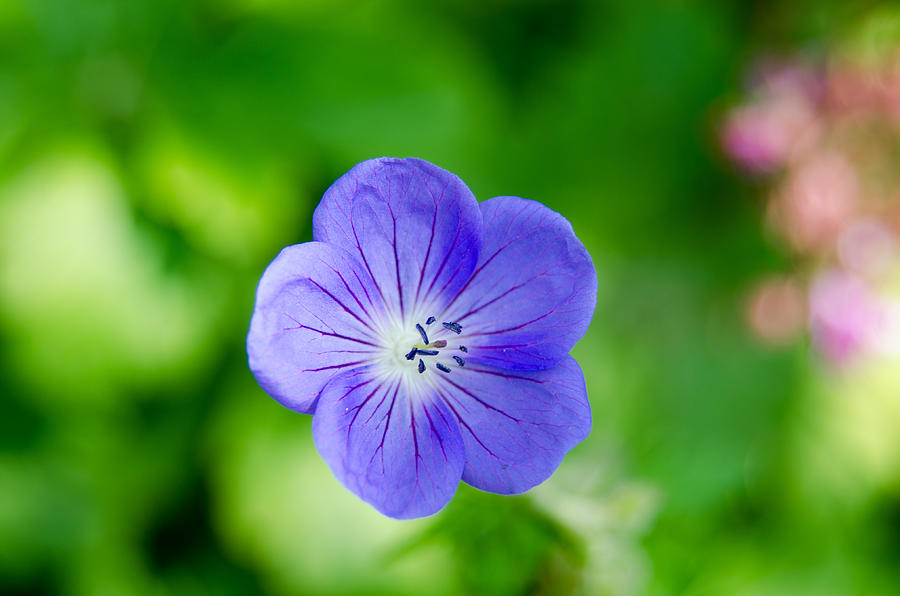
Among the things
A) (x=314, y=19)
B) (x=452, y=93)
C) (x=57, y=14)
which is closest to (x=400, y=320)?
(x=452, y=93)

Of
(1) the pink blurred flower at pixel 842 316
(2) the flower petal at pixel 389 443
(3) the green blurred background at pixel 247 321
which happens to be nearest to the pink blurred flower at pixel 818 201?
(1) the pink blurred flower at pixel 842 316

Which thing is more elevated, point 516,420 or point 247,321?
point 247,321

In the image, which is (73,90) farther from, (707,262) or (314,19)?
(707,262)

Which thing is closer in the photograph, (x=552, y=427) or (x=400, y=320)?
(x=552, y=427)

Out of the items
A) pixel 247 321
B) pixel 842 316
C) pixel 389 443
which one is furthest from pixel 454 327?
pixel 842 316

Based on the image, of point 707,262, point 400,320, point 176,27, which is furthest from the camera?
point 707,262

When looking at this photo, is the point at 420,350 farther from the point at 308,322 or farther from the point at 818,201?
the point at 818,201
